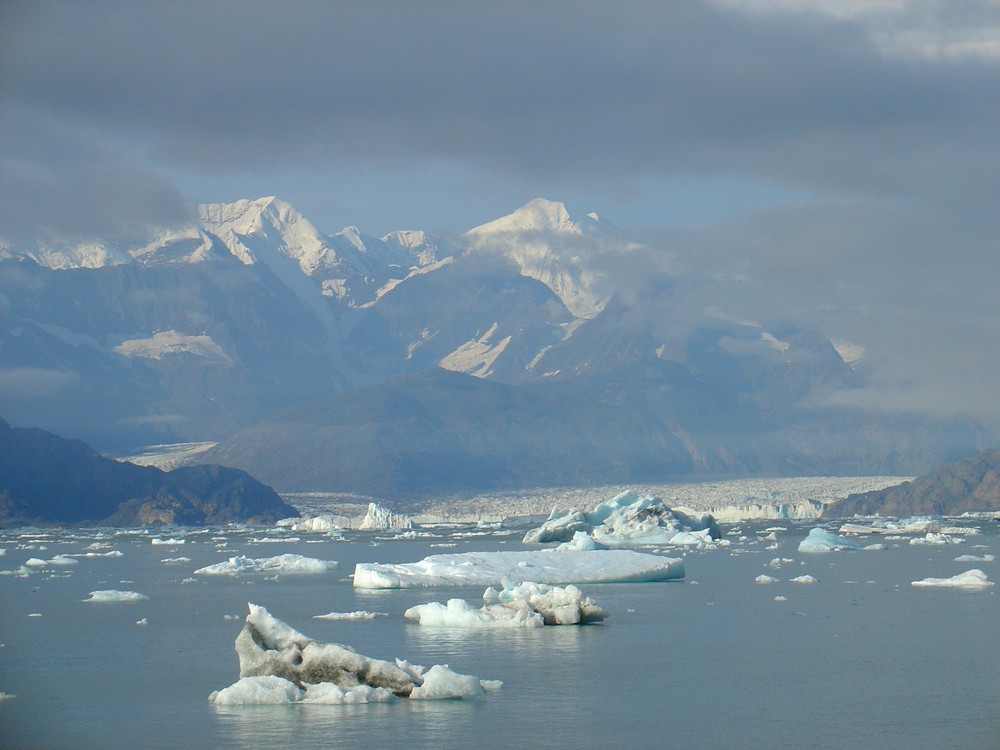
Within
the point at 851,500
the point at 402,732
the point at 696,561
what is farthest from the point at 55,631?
the point at 851,500

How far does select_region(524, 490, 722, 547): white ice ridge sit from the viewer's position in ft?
311

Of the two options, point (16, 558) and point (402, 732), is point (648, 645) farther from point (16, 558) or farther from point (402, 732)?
point (16, 558)

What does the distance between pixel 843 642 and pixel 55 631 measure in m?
22.7

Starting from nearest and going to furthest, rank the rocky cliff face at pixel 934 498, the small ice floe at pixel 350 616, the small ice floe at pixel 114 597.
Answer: the small ice floe at pixel 350 616 → the small ice floe at pixel 114 597 → the rocky cliff face at pixel 934 498

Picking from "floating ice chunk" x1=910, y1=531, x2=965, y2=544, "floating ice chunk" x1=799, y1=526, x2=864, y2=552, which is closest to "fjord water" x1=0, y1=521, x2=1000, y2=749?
"floating ice chunk" x1=799, y1=526, x2=864, y2=552

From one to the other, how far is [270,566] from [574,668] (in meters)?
39.3

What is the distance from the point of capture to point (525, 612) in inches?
1624

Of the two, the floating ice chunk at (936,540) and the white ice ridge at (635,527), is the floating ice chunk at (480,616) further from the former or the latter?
the floating ice chunk at (936,540)

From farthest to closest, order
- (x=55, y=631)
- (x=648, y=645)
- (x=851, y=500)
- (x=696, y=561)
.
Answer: (x=851, y=500) → (x=696, y=561) → (x=55, y=631) → (x=648, y=645)

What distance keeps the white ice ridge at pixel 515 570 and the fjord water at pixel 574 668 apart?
0.95 meters

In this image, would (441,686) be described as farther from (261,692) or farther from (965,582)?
(965,582)

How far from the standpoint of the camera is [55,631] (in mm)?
42906

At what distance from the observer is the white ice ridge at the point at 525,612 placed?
4112cm

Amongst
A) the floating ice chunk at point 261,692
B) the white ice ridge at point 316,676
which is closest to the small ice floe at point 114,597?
the white ice ridge at point 316,676
